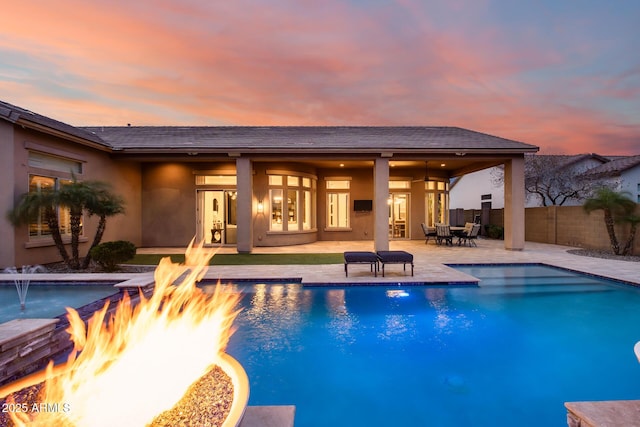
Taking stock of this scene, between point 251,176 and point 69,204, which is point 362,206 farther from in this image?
point 69,204

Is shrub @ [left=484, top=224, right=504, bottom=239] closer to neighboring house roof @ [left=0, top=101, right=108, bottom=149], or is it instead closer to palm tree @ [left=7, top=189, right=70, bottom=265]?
neighboring house roof @ [left=0, top=101, right=108, bottom=149]

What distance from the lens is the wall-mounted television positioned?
17.7 meters

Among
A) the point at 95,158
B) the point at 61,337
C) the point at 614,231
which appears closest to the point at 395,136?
the point at 614,231

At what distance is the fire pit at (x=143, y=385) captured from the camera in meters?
2.16

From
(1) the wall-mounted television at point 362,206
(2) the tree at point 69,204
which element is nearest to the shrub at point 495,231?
(1) the wall-mounted television at point 362,206

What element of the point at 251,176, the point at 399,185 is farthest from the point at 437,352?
the point at 399,185

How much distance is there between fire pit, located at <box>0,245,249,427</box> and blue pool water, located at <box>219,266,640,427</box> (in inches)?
37.3

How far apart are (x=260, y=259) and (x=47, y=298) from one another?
5.75 meters

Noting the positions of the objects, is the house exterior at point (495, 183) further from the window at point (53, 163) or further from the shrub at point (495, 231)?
the window at point (53, 163)

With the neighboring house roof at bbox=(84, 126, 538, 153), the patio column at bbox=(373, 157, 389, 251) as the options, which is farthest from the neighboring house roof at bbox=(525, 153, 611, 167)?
the patio column at bbox=(373, 157, 389, 251)

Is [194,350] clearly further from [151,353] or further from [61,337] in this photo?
[61,337]

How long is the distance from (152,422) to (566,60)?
18409 millimetres

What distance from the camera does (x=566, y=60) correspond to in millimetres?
14359

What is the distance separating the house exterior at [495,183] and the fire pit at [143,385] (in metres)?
26.0
